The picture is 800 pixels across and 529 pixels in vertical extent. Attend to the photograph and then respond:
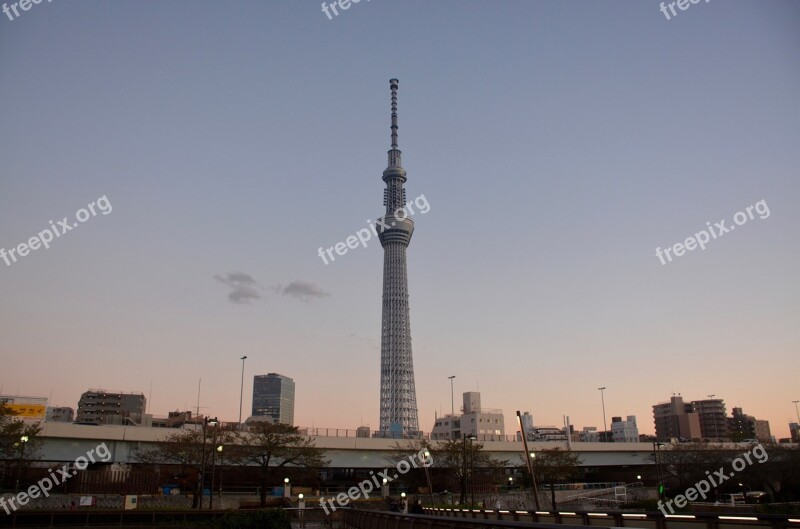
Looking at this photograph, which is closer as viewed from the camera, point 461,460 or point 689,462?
point 461,460

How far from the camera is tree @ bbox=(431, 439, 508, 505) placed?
262 ft

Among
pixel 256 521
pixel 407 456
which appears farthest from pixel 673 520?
pixel 407 456

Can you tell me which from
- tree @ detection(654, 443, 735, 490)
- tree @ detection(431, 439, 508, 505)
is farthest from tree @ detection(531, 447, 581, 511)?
tree @ detection(654, 443, 735, 490)

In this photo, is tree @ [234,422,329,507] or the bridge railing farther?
tree @ [234,422,329,507]

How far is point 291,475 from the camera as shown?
8069 centimetres

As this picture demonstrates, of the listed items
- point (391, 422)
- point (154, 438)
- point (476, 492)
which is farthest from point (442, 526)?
point (391, 422)

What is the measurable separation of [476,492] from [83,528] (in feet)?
182

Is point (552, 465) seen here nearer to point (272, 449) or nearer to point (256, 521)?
point (272, 449)

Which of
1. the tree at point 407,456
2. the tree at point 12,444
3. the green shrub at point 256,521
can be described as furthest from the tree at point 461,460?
the green shrub at point 256,521

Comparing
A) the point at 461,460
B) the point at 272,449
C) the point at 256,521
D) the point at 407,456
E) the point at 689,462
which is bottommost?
the point at 256,521

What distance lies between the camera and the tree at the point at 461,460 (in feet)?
262

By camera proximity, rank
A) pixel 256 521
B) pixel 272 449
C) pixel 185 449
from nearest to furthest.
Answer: pixel 256 521
pixel 272 449
pixel 185 449

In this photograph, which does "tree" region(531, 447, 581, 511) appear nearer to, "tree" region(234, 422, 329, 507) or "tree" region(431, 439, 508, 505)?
"tree" region(431, 439, 508, 505)

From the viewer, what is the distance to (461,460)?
8244 cm
